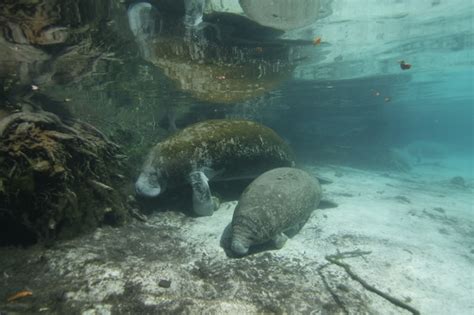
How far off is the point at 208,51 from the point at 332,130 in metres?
21.0

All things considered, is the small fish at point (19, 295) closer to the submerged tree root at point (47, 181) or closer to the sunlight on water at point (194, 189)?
the sunlight on water at point (194, 189)

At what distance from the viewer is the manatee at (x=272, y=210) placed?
6477 millimetres

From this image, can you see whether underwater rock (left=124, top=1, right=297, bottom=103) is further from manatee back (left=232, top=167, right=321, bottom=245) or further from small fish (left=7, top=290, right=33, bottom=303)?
small fish (left=7, top=290, right=33, bottom=303)

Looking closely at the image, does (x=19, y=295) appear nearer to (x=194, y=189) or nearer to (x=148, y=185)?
(x=148, y=185)

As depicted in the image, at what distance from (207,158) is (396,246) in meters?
5.22

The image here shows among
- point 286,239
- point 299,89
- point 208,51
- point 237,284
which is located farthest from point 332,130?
point 237,284

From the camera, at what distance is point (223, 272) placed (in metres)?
5.52

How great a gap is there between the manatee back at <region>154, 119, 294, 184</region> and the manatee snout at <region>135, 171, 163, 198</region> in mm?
343

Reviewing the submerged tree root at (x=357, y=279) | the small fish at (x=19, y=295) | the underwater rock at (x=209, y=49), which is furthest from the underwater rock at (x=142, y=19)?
the submerged tree root at (x=357, y=279)

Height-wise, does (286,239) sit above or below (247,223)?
below

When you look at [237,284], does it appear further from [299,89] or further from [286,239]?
[299,89]

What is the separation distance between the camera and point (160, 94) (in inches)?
699

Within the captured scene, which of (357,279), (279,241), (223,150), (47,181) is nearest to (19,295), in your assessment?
(47,181)

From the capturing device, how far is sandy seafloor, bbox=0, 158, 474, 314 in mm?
4371
